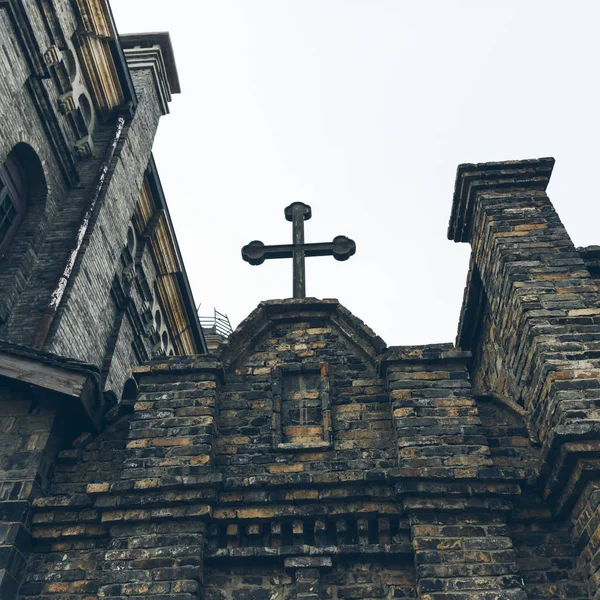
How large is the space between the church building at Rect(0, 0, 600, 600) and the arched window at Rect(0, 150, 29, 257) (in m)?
1.47

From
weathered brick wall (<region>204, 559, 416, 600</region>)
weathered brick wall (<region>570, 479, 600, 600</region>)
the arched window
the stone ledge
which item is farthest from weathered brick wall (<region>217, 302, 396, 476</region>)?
the arched window

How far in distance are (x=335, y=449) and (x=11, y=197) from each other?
19.4 feet

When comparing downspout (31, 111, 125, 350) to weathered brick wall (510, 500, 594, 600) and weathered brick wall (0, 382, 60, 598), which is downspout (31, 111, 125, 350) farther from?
weathered brick wall (510, 500, 594, 600)

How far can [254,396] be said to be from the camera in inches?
230

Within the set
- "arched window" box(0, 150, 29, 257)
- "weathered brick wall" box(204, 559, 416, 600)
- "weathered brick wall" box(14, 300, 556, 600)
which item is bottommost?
"weathered brick wall" box(204, 559, 416, 600)

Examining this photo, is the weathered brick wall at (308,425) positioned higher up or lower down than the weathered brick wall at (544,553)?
higher up

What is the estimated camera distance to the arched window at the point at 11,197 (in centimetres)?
849

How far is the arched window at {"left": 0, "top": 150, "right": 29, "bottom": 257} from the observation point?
27.9 ft

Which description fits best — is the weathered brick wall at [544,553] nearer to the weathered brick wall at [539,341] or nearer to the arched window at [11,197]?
the weathered brick wall at [539,341]

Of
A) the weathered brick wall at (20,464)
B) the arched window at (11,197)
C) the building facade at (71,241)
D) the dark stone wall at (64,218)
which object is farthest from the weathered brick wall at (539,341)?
the arched window at (11,197)

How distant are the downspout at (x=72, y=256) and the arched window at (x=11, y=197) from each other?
87 cm

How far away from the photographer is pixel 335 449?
17.5ft

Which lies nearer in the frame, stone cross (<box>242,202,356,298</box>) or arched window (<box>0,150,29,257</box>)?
stone cross (<box>242,202,356,298</box>)

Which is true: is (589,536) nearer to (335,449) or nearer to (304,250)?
(335,449)
